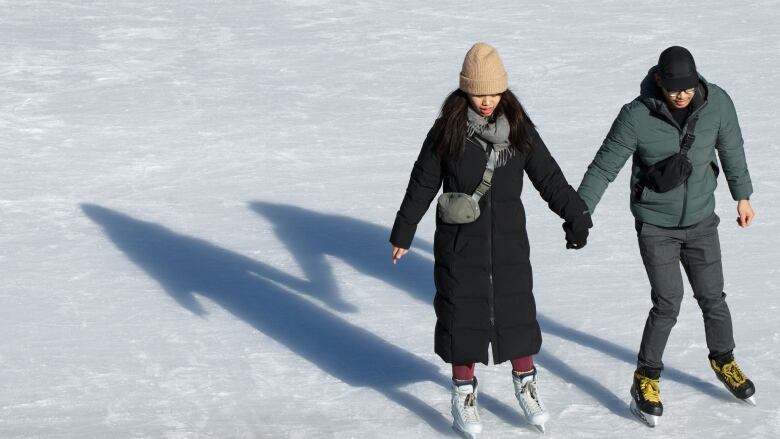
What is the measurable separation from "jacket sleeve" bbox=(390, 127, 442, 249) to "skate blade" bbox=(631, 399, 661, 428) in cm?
117

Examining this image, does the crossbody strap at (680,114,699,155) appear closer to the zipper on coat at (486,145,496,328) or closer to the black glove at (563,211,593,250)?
the black glove at (563,211,593,250)

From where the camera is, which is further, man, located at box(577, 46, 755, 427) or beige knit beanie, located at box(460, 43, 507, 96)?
man, located at box(577, 46, 755, 427)

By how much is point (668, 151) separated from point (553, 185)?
46cm

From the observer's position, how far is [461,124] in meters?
5.14

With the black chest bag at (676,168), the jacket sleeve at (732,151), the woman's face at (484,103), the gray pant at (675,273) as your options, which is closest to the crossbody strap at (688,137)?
the black chest bag at (676,168)

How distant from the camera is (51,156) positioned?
33.0 ft

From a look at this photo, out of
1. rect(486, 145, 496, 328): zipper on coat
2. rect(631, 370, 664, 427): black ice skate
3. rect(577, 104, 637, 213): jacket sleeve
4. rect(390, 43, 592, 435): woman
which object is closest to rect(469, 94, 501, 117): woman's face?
rect(390, 43, 592, 435): woman

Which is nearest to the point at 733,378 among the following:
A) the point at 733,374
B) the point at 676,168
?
the point at 733,374

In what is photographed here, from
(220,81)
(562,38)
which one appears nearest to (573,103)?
(562,38)

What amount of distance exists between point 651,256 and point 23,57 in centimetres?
868

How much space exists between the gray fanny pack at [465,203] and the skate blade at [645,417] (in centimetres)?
111

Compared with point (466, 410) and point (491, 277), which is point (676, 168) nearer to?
point (491, 277)

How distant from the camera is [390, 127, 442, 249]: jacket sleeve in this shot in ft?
17.2

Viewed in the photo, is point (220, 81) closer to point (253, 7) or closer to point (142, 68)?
point (142, 68)
